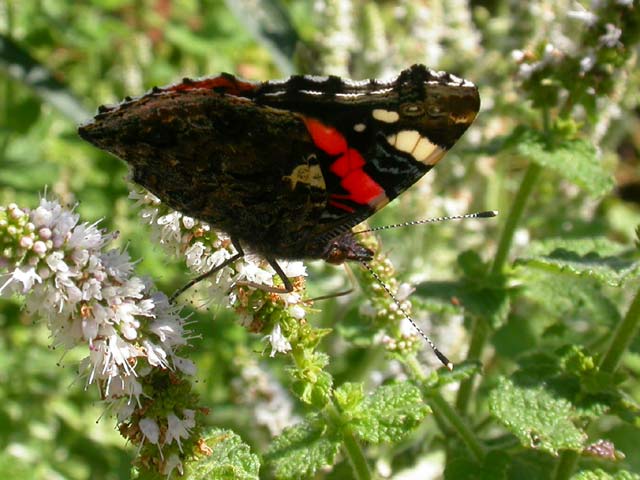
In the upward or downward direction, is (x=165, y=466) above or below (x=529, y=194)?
below

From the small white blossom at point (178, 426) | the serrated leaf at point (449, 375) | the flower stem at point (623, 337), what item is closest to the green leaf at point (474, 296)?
the serrated leaf at point (449, 375)

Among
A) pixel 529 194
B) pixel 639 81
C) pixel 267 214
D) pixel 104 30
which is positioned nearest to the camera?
pixel 267 214

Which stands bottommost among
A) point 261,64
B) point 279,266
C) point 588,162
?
point 261,64

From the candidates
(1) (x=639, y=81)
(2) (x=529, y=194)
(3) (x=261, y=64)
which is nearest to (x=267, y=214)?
(2) (x=529, y=194)

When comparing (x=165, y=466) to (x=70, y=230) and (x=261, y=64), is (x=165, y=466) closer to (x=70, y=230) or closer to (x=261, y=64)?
(x=70, y=230)

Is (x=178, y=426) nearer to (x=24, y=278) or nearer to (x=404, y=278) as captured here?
(x=24, y=278)

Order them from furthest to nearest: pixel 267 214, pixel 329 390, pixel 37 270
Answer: pixel 267 214 → pixel 329 390 → pixel 37 270

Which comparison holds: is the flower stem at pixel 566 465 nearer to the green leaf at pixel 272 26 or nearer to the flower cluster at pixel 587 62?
the flower cluster at pixel 587 62
